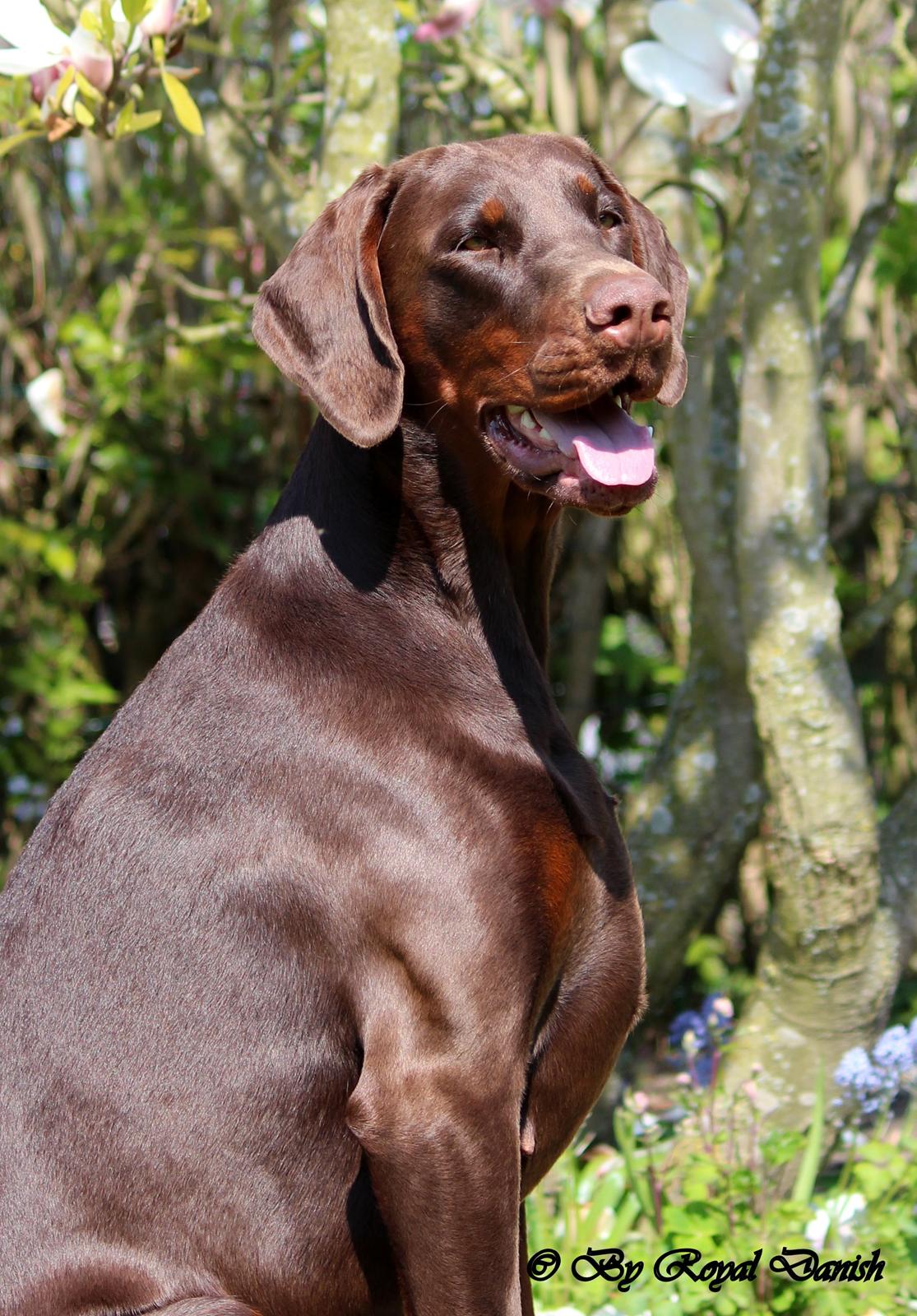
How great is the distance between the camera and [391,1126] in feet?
6.82

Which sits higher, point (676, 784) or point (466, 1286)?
point (466, 1286)

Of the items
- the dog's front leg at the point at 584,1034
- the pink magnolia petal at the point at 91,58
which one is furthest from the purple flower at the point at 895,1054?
the pink magnolia petal at the point at 91,58

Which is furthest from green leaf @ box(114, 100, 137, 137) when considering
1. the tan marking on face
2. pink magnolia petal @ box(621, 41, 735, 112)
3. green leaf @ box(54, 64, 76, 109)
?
the tan marking on face

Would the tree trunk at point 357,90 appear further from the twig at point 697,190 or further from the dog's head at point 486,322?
the dog's head at point 486,322

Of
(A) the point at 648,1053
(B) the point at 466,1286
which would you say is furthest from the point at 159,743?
(A) the point at 648,1053

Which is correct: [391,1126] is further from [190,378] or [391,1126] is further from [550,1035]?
[190,378]

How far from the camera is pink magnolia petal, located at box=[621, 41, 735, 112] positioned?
11.4ft

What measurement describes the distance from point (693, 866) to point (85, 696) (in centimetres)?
249

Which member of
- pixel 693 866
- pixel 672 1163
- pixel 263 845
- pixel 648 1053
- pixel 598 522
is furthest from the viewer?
pixel 598 522

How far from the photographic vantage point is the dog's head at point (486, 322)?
2.27 m

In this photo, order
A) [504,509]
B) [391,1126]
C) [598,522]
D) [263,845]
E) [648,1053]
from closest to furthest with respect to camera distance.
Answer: [391,1126], [263,845], [504,509], [648,1053], [598,522]

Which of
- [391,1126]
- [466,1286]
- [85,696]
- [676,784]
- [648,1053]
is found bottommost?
[648,1053]

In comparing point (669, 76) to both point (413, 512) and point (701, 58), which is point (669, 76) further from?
point (413, 512)

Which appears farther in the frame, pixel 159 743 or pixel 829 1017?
pixel 829 1017
